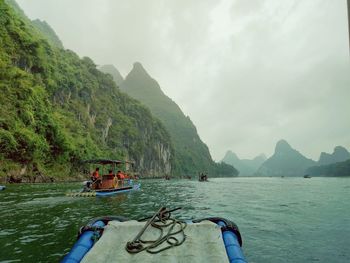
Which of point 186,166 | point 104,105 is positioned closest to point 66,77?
point 104,105

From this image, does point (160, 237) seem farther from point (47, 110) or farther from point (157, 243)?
point (47, 110)

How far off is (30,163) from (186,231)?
161 ft

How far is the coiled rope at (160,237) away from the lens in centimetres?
414

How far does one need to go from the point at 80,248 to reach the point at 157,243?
127 cm

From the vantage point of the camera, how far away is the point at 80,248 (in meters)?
4.43

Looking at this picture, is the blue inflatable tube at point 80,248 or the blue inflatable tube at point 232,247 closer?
the blue inflatable tube at point 232,247

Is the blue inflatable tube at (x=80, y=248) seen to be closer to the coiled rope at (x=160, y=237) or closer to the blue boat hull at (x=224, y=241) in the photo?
the blue boat hull at (x=224, y=241)

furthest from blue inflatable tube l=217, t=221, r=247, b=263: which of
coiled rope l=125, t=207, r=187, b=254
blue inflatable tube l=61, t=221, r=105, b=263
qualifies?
blue inflatable tube l=61, t=221, r=105, b=263

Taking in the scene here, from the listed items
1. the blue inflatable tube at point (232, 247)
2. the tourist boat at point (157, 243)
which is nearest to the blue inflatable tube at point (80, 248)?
the tourist boat at point (157, 243)

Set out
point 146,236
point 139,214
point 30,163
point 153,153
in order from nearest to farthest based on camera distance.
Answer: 1. point 146,236
2. point 139,214
3. point 30,163
4. point 153,153

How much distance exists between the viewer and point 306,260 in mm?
7832

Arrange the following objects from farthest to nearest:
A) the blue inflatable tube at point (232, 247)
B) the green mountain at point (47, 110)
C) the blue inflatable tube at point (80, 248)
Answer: the green mountain at point (47, 110) < the blue inflatable tube at point (80, 248) < the blue inflatable tube at point (232, 247)

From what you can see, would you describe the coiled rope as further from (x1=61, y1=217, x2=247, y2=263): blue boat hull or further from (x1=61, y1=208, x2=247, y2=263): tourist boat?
(x1=61, y1=217, x2=247, y2=263): blue boat hull

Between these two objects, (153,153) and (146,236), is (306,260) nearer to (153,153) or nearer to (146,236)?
(146,236)
